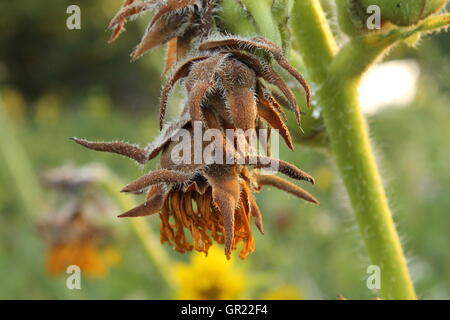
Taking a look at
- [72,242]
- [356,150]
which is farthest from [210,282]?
[356,150]

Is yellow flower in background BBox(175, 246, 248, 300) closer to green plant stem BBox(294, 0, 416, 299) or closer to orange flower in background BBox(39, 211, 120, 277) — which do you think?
orange flower in background BBox(39, 211, 120, 277)

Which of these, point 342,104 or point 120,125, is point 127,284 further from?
point 120,125

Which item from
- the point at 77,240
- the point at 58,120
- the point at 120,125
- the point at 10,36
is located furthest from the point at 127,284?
the point at 10,36

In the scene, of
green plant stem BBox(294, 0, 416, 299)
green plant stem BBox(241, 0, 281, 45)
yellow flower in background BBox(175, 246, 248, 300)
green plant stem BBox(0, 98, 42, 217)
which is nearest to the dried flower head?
green plant stem BBox(241, 0, 281, 45)

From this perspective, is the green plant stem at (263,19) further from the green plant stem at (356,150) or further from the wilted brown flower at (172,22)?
the green plant stem at (356,150)

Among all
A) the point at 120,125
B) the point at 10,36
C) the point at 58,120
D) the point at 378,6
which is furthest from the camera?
the point at 10,36
